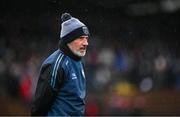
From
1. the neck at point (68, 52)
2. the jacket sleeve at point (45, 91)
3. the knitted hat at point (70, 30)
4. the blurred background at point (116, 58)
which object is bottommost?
the blurred background at point (116, 58)

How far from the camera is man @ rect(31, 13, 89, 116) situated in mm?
5941

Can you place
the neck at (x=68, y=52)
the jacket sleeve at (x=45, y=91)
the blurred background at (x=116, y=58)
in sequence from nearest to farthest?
the jacket sleeve at (x=45, y=91)
the neck at (x=68, y=52)
the blurred background at (x=116, y=58)

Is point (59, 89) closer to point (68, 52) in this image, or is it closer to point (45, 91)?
point (45, 91)

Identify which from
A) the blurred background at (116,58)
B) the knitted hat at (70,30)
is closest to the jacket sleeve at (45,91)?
the knitted hat at (70,30)

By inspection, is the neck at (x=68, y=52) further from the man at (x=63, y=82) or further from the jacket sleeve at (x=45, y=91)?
the jacket sleeve at (x=45, y=91)

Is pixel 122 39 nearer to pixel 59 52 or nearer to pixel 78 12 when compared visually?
pixel 78 12

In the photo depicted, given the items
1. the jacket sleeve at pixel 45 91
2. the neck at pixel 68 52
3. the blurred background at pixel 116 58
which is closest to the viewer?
the jacket sleeve at pixel 45 91

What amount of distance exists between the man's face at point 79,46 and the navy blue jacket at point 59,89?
0.07 m

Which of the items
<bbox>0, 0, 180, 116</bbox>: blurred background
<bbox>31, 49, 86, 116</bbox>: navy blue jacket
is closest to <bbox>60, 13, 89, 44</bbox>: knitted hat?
<bbox>31, 49, 86, 116</bbox>: navy blue jacket

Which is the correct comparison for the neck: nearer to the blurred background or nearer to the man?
the man

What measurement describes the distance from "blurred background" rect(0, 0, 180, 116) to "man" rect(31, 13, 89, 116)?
4.57 meters

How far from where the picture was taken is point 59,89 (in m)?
6.00

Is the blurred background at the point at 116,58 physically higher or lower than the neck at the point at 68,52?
lower

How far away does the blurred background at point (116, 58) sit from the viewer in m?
11.4
